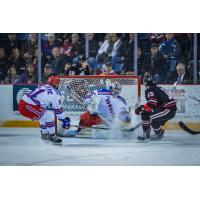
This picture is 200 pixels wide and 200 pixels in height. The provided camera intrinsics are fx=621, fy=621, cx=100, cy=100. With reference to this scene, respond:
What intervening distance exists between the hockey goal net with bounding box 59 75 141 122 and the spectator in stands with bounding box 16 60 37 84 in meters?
0.30

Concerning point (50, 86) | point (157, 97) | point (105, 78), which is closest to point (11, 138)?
point (50, 86)

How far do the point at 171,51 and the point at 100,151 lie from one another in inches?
51.2

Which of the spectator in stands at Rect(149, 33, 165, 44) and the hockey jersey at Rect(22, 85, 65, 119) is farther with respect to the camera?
Answer: the hockey jersey at Rect(22, 85, 65, 119)

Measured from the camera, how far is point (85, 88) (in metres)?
6.62

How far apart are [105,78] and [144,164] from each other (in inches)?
39.4

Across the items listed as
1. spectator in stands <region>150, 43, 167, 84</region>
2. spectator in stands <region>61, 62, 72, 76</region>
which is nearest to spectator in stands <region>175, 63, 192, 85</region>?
spectator in stands <region>150, 43, 167, 84</region>

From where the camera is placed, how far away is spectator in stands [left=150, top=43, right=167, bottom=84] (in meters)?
6.53

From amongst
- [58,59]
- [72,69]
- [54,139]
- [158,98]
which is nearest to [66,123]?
[54,139]

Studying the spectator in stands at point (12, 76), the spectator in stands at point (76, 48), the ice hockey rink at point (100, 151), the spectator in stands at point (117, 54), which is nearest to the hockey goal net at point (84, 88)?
the spectator in stands at point (117, 54)

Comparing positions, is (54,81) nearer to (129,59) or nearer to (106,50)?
(106,50)

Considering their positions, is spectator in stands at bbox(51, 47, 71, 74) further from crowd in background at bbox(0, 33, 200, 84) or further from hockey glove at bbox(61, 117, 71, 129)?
hockey glove at bbox(61, 117, 71, 129)

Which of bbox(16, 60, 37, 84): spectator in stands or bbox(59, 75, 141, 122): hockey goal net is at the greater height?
bbox(16, 60, 37, 84): spectator in stands

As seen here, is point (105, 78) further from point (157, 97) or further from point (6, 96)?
point (6, 96)

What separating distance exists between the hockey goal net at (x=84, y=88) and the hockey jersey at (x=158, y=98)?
0.11m
